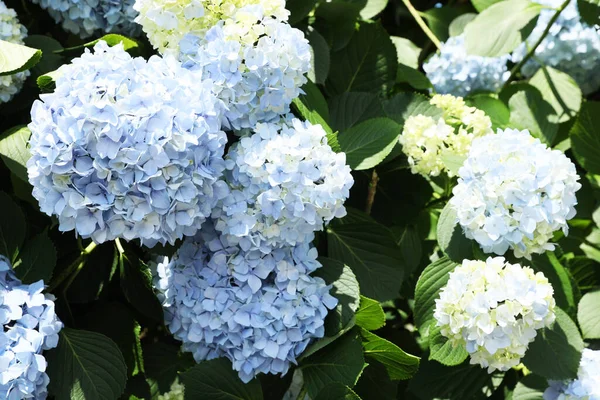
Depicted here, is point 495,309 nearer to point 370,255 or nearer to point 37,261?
point 370,255

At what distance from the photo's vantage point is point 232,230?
4.12 ft

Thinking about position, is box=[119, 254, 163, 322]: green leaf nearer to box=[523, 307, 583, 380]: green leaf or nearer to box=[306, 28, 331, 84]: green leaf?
box=[306, 28, 331, 84]: green leaf

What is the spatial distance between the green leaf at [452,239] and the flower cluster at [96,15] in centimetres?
81

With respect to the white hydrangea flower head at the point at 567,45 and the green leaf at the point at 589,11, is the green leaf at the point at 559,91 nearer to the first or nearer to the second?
the white hydrangea flower head at the point at 567,45

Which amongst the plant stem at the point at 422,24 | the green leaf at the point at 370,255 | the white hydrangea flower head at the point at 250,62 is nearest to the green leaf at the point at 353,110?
the green leaf at the point at 370,255

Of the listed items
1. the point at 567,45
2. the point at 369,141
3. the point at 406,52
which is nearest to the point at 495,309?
the point at 369,141

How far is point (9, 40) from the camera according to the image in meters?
1.57

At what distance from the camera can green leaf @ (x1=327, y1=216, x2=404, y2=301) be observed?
152cm

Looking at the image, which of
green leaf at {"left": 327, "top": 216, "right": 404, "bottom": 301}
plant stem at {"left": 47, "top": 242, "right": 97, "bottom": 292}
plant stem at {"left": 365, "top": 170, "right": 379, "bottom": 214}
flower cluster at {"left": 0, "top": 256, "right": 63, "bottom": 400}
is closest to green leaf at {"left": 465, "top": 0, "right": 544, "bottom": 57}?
plant stem at {"left": 365, "top": 170, "right": 379, "bottom": 214}

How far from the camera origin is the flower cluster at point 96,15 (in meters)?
1.67

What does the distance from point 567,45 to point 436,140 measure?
0.80 meters

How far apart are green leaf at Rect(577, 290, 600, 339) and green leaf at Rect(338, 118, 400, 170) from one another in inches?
22.1

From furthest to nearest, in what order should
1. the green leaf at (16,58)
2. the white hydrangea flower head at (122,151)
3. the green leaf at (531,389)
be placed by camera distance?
the green leaf at (531,389) < the green leaf at (16,58) < the white hydrangea flower head at (122,151)

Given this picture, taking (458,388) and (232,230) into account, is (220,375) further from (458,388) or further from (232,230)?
(458,388)
